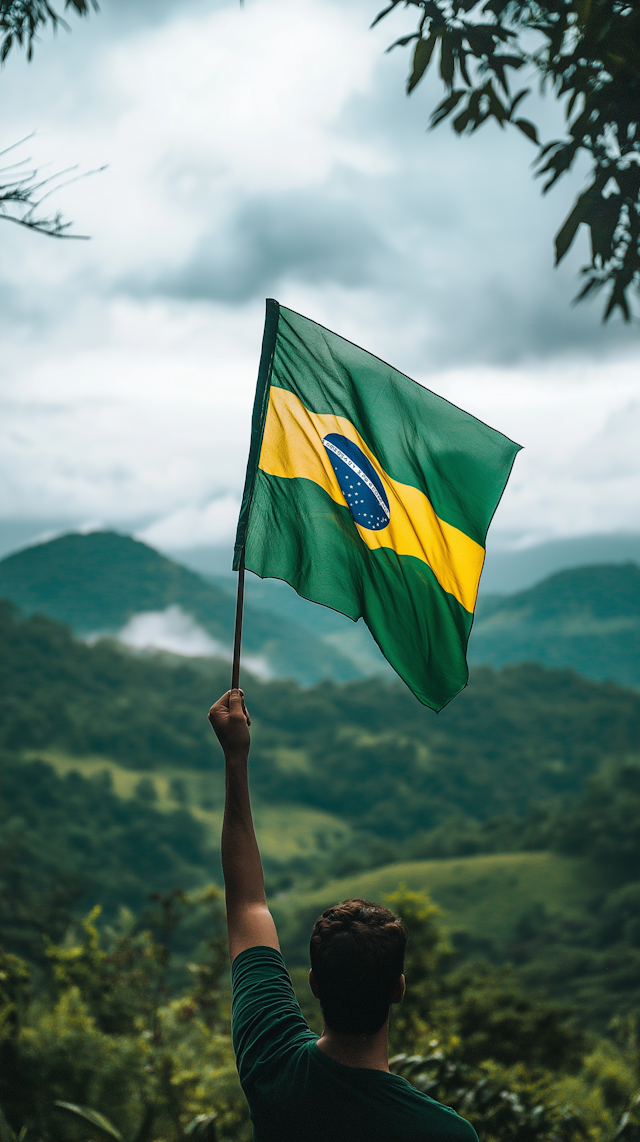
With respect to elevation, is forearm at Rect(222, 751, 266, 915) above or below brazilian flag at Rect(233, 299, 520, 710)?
below

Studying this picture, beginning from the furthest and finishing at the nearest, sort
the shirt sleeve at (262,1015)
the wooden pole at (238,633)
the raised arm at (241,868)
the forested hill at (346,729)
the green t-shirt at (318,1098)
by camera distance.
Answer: the forested hill at (346,729)
the wooden pole at (238,633)
the raised arm at (241,868)
the shirt sleeve at (262,1015)
the green t-shirt at (318,1098)

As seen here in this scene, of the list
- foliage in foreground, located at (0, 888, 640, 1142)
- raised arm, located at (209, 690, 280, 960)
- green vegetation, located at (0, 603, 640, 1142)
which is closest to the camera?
raised arm, located at (209, 690, 280, 960)

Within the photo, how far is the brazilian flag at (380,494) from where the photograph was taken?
321cm

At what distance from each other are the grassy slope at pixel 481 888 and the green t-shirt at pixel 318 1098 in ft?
215

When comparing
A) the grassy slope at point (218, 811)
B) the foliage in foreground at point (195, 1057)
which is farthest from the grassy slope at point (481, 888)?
the foliage in foreground at point (195, 1057)

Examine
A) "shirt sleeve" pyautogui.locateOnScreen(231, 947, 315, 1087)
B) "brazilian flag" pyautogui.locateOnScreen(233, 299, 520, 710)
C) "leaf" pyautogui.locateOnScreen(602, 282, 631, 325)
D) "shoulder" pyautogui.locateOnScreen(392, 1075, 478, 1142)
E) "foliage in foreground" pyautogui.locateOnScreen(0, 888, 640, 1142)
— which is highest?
"leaf" pyautogui.locateOnScreen(602, 282, 631, 325)

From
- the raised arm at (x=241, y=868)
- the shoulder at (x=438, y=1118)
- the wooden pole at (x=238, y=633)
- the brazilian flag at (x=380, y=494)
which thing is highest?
the brazilian flag at (x=380, y=494)

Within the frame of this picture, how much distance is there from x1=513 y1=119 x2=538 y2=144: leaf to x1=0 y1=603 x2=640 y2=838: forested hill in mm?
100256

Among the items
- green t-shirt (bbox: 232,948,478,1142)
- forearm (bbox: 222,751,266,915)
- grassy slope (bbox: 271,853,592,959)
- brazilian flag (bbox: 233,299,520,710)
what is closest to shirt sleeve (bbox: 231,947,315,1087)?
green t-shirt (bbox: 232,948,478,1142)

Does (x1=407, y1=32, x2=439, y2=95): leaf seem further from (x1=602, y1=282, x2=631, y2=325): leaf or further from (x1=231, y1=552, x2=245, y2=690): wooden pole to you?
(x1=231, y1=552, x2=245, y2=690): wooden pole

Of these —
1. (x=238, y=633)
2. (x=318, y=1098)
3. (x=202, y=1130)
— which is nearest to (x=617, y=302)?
(x=238, y=633)

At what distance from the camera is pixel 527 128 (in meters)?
3.49

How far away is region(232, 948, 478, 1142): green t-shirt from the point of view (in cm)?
141

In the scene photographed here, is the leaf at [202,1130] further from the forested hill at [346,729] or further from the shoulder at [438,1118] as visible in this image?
the forested hill at [346,729]
